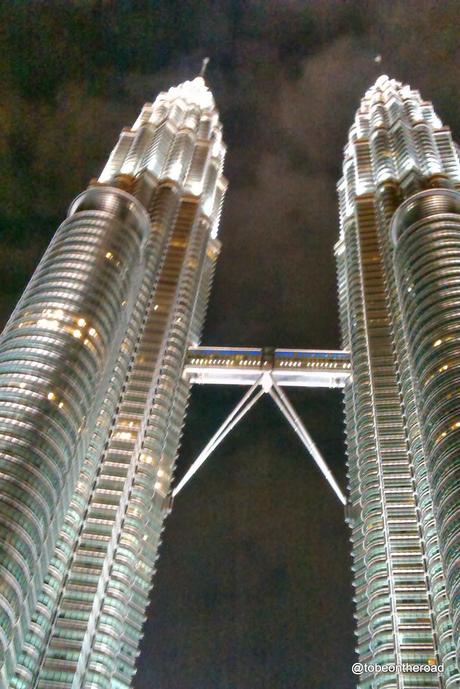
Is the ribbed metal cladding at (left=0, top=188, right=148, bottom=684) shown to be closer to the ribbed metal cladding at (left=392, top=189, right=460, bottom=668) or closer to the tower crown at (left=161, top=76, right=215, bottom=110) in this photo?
Answer: the ribbed metal cladding at (left=392, top=189, right=460, bottom=668)

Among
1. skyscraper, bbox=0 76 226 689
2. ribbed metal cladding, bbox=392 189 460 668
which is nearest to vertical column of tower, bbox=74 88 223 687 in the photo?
skyscraper, bbox=0 76 226 689

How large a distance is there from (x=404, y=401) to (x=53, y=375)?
1994 inches

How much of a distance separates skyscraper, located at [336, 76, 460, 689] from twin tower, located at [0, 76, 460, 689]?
0.95 ft

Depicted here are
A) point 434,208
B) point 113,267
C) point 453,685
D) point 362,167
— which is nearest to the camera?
point 453,685

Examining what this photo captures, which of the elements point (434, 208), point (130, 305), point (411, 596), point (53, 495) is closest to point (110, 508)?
point (53, 495)

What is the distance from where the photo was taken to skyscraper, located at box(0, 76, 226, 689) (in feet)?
278

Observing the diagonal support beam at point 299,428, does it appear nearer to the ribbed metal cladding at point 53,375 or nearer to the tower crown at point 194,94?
the ribbed metal cladding at point 53,375

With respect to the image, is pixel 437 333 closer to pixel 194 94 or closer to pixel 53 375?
pixel 53 375

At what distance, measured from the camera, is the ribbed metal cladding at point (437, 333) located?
82562mm

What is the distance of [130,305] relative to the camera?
394ft

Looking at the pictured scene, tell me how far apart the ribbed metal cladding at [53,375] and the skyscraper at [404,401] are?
127 feet

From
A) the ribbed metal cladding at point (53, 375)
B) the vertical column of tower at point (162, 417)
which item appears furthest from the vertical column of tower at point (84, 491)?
the ribbed metal cladding at point (53, 375)

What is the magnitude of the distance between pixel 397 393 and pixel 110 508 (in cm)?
4469

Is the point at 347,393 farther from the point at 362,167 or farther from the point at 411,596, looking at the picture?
the point at 362,167
